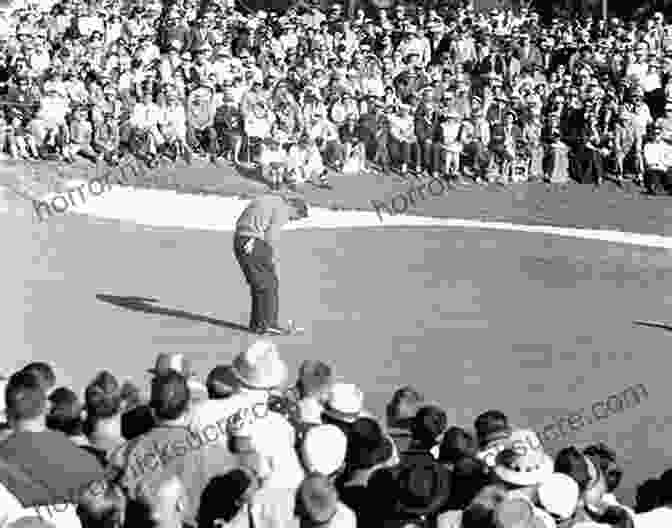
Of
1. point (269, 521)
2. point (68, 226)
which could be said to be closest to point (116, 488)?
point (269, 521)

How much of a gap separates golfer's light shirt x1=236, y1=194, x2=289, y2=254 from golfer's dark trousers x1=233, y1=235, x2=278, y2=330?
67mm

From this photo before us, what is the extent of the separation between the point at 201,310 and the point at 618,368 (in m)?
4.76

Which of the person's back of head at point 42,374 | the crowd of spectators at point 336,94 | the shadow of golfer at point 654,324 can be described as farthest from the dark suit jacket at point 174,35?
the person's back of head at point 42,374

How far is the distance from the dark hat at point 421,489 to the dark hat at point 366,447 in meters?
0.76

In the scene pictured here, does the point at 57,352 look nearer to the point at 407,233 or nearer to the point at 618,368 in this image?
the point at 618,368

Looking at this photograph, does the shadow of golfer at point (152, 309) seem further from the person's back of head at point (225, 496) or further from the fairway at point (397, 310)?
the person's back of head at point (225, 496)

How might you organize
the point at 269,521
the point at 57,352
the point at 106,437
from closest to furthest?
the point at 269,521 < the point at 106,437 < the point at 57,352

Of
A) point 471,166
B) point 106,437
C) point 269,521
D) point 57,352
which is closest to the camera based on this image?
point 269,521

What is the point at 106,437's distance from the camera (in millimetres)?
8953

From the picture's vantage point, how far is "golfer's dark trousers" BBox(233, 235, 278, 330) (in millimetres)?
14281

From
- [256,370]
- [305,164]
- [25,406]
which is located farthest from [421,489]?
[305,164]

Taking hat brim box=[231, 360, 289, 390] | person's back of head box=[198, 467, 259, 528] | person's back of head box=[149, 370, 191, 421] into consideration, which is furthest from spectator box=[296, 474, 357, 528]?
hat brim box=[231, 360, 289, 390]

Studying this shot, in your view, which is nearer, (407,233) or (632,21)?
(407,233)

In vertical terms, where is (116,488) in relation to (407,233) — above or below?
above
